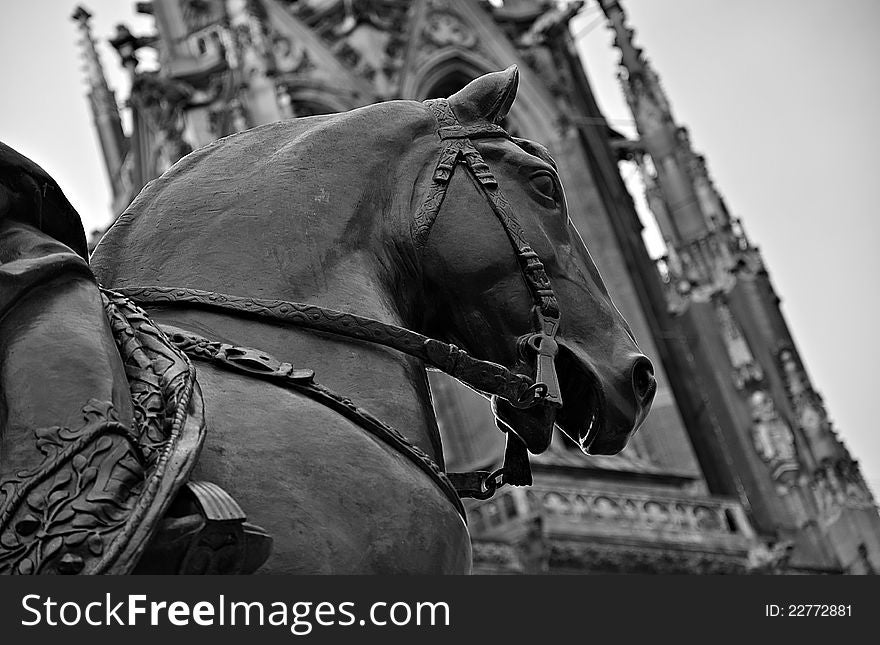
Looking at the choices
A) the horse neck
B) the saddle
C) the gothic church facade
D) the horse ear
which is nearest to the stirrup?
the saddle

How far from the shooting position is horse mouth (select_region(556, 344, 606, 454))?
9.25 ft

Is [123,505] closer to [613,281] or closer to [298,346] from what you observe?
[298,346]

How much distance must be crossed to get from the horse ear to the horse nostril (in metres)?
0.44

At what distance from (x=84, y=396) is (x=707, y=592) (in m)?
0.81

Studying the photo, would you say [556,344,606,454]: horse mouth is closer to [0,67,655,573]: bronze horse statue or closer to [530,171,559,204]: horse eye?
[0,67,655,573]: bronze horse statue

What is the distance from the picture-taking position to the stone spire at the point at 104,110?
30.2m

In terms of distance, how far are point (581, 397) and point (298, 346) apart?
502 millimetres

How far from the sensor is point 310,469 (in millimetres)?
2348

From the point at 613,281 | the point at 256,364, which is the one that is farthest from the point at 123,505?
the point at 613,281

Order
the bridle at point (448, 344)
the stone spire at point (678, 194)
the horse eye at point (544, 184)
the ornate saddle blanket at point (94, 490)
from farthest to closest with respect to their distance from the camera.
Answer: the stone spire at point (678, 194)
the horse eye at point (544, 184)
the bridle at point (448, 344)
the ornate saddle blanket at point (94, 490)

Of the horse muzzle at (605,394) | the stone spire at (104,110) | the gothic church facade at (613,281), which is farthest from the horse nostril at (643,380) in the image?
the stone spire at (104,110)

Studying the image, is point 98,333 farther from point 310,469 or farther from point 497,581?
point 497,581

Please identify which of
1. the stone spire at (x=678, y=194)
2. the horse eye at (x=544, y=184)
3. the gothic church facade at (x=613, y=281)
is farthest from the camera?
the stone spire at (x=678, y=194)

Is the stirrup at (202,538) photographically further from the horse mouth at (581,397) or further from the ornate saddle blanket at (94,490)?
the horse mouth at (581,397)
